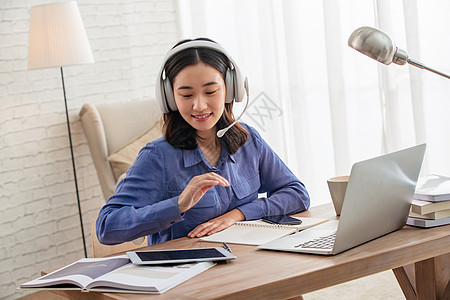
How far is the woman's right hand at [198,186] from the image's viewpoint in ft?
4.66

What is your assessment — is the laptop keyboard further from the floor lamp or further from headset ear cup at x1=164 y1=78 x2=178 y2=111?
the floor lamp

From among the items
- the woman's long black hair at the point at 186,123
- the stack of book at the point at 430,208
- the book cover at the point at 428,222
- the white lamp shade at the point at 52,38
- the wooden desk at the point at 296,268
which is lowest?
the wooden desk at the point at 296,268

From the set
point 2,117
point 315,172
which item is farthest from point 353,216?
point 2,117

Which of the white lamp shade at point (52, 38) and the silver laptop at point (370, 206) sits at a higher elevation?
the white lamp shade at point (52, 38)

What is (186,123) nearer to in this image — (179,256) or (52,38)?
(179,256)

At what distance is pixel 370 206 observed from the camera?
1.25 meters

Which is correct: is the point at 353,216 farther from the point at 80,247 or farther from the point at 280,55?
the point at 80,247

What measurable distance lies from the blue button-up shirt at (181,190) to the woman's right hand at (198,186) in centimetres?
3

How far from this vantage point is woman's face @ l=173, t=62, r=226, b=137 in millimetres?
1731

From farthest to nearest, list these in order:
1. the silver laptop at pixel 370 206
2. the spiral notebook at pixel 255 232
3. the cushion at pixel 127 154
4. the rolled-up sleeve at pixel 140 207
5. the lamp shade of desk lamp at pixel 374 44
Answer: the cushion at pixel 127 154, the rolled-up sleeve at pixel 140 207, the spiral notebook at pixel 255 232, the lamp shade of desk lamp at pixel 374 44, the silver laptop at pixel 370 206

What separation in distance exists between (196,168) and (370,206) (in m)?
0.69

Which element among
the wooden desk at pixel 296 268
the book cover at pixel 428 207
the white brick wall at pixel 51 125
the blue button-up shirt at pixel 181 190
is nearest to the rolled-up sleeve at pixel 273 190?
the blue button-up shirt at pixel 181 190

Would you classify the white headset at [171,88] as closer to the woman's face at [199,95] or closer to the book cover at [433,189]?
the woman's face at [199,95]

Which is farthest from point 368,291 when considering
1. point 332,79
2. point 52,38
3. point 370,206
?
point 52,38
